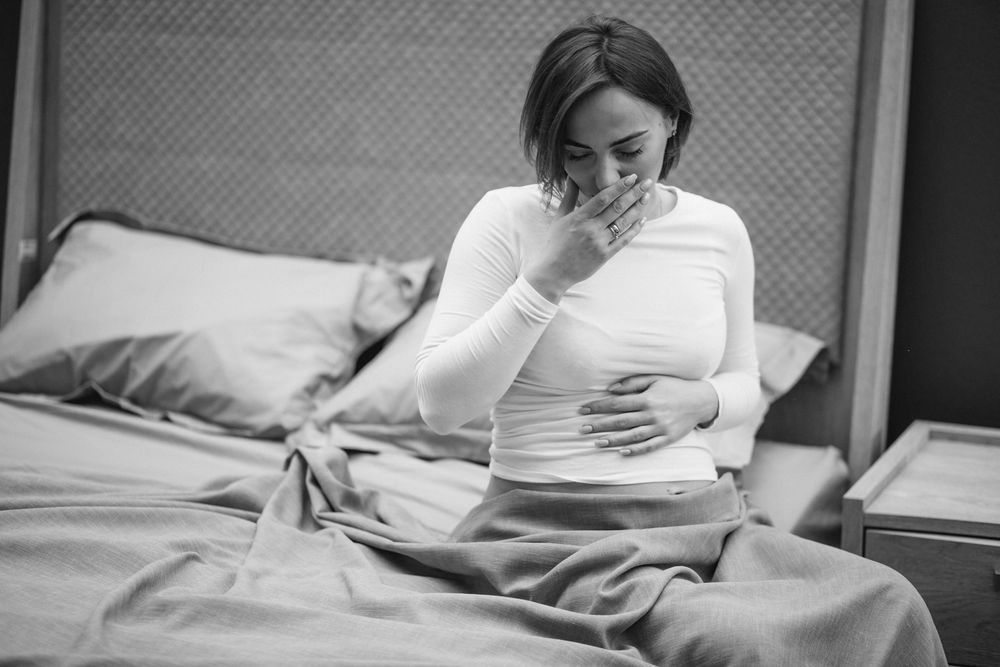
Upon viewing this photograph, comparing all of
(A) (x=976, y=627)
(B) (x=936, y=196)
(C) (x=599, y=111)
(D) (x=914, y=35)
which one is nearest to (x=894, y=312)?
(B) (x=936, y=196)

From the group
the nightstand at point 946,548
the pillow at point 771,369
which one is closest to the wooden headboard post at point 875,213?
the pillow at point 771,369

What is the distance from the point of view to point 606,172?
1.35 metres

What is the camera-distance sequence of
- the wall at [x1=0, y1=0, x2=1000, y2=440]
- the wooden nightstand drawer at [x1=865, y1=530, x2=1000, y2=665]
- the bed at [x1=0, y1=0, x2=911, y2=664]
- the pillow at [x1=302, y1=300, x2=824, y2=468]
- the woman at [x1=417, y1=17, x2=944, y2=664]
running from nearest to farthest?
the woman at [x1=417, y1=17, x2=944, y2=664] → the wooden nightstand drawer at [x1=865, y1=530, x2=1000, y2=665] → the bed at [x1=0, y1=0, x2=911, y2=664] → the pillow at [x1=302, y1=300, x2=824, y2=468] → the wall at [x1=0, y1=0, x2=1000, y2=440]

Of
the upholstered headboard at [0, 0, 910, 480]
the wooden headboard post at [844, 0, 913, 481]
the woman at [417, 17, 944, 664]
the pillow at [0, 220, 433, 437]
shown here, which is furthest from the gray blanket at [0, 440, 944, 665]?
the upholstered headboard at [0, 0, 910, 480]

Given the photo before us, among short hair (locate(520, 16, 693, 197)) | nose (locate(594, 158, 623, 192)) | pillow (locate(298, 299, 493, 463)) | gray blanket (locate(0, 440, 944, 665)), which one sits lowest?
pillow (locate(298, 299, 493, 463))

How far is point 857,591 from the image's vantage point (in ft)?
3.97

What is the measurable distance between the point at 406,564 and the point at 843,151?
144cm

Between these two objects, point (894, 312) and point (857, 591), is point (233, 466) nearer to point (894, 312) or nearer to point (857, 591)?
point (857, 591)

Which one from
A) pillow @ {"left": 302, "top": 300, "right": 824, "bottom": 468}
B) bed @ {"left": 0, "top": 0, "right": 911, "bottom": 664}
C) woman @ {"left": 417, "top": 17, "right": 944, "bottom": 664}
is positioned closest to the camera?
woman @ {"left": 417, "top": 17, "right": 944, "bottom": 664}

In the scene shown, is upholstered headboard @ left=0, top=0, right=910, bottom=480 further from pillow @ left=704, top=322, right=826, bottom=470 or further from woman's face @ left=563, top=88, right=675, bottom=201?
woman's face @ left=563, top=88, right=675, bottom=201

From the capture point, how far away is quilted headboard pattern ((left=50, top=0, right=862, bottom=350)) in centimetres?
240

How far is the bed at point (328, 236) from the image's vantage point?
202 centimetres

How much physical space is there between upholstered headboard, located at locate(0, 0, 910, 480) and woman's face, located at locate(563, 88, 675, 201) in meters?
1.08

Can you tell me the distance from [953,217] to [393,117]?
129 cm
